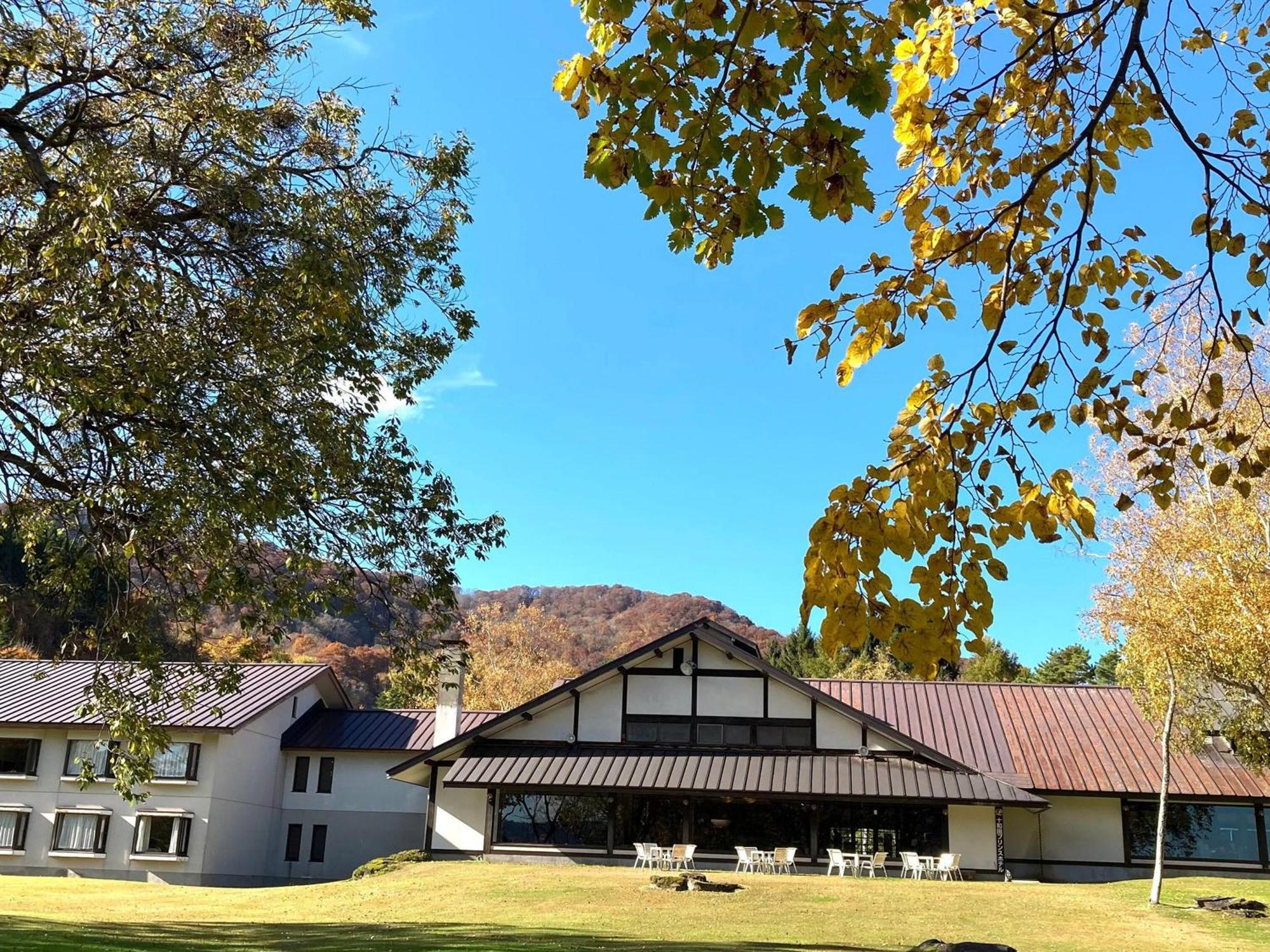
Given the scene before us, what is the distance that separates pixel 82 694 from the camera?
30703mm

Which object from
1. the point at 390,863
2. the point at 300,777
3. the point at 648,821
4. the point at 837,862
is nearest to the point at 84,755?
the point at 300,777

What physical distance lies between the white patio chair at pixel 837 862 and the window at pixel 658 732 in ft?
14.6

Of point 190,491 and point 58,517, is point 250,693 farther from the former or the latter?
point 190,491

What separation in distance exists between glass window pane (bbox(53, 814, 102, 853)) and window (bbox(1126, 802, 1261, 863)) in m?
27.2

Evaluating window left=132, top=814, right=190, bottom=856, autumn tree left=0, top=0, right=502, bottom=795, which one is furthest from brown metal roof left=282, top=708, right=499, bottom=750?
autumn tree left=0, top=0, right=502, bottom=795

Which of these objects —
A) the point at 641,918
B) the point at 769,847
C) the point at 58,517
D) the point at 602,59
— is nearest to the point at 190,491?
the point at 58,517

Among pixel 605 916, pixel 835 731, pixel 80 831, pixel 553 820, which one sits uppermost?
pixel 835 731

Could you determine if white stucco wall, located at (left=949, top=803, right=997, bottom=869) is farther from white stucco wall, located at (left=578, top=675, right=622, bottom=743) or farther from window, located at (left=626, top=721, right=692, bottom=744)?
white stucco wall, located at (left=578, top=675, right=622, bottom=743)

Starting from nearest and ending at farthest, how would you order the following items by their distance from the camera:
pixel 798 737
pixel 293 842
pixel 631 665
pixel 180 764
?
1. pixel 798 737
2. pixel 631 665
3. pixel 180 764
4. pixel 293 842

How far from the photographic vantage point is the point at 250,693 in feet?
105

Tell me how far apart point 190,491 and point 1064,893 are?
1727cm

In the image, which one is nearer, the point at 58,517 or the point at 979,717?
the point at 58,517

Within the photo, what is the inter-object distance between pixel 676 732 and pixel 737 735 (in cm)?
151

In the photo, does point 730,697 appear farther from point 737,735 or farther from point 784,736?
point 784,736
